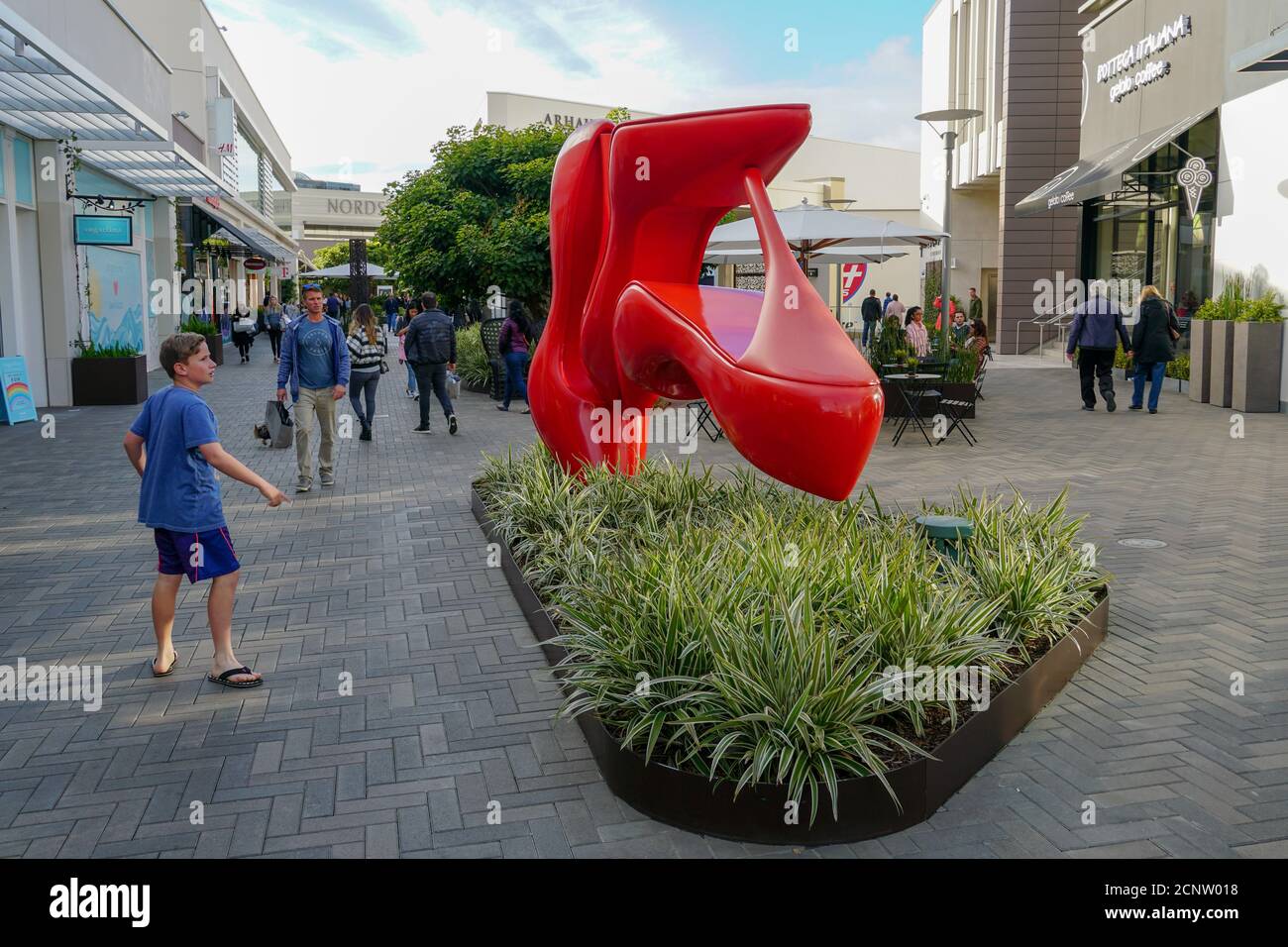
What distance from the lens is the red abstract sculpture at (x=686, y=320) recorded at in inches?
215

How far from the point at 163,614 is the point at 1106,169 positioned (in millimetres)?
20460

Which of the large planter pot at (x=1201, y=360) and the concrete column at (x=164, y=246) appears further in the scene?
the concrete column at (x=164, y=246)

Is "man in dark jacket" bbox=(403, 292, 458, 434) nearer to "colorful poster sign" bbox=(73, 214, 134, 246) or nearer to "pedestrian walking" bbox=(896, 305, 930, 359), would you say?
"colorful poster sign" bbox=(73, 214, 134, 246)

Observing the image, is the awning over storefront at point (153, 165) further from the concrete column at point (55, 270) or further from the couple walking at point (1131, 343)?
the couple walking at point (1131, 343)

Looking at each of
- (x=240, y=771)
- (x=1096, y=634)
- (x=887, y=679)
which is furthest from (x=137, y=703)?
(x=1096, y=634)

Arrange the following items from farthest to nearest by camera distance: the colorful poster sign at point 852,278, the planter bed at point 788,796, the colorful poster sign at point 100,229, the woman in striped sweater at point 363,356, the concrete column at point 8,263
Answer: the colorful poster sign at point 852,278, the colorful poster sign at point 100,229, the concrete column at point 8,263, the woman in striped sweater at point 363,356, the planter bed at point 788,796

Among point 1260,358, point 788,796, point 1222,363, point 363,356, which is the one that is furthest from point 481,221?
point 788,796

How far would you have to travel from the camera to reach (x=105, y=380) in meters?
17.0

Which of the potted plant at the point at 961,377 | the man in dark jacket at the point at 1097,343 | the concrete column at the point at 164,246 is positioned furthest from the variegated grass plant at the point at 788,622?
the concrete column at the point at 164,246

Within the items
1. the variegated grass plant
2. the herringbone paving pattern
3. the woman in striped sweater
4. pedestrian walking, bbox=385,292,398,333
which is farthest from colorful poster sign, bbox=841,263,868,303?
the variegated grass plant

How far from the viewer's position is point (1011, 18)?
30.4 m

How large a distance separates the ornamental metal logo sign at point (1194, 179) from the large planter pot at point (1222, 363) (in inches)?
131

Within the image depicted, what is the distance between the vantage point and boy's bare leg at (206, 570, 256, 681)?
544cm
